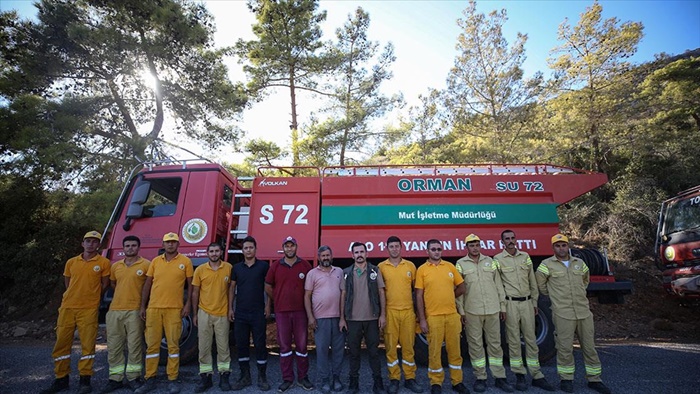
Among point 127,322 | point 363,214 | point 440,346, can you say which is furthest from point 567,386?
point 127,322

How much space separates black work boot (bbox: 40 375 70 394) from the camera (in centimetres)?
422

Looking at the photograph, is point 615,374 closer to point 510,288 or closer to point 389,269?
point 510,288


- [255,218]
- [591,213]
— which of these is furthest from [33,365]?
[591,213]

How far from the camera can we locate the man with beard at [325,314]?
Answer: 13.8 ft

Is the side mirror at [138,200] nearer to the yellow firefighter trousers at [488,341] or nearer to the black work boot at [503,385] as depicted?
the yellow firefighter trousers at [488,341]

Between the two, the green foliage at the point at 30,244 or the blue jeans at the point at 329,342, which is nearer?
the blue jeans at the point at 329,342

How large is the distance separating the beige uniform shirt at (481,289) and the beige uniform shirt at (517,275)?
102 millimetres

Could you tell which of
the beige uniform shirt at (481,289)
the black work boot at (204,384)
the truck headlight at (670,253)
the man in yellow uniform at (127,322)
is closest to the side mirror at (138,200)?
the man in yellow uniform at (127,322)

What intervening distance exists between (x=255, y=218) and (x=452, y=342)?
3299mm

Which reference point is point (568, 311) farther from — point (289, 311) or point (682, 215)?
point (682, 215)

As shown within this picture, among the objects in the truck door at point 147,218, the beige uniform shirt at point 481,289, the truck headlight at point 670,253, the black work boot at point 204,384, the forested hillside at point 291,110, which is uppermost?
the forested hillside at point 291,110

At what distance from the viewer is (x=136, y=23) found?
1073cm

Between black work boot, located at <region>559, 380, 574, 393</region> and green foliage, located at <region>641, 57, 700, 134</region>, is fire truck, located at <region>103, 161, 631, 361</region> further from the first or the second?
green foliage, located at <region>641, 57, 700, 134</region>

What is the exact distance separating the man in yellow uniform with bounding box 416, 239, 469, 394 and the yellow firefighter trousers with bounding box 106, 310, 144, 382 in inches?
139
